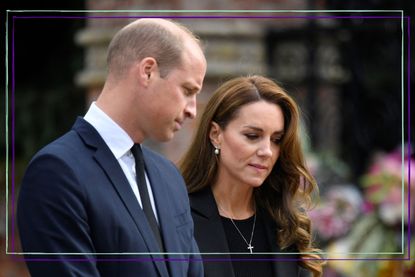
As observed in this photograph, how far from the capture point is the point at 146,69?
2695 millimetres

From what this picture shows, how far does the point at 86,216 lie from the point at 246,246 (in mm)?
925

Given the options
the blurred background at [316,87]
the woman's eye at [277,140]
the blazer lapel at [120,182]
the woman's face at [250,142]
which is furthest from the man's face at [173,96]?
the blurred background at [316,87]

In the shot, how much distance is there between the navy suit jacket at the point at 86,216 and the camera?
8.53 ft

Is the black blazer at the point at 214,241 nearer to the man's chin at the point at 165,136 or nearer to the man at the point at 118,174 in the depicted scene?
the man at the point at 118,174

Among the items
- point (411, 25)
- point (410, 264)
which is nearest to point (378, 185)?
point (410, 264)

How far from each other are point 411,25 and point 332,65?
624mm

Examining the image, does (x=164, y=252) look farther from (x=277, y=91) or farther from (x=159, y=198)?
(x=277, y=91)

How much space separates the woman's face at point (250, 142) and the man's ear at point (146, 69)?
0.65 m

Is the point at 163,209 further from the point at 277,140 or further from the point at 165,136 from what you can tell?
the point at 277,140

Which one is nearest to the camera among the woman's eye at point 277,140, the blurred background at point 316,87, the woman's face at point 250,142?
the woman's face at point 250,142

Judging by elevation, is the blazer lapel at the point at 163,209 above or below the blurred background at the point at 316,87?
above

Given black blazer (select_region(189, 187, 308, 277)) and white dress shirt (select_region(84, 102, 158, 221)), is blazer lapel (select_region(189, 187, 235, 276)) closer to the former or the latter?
black blazer (select_region(189, 187, 308, 277))

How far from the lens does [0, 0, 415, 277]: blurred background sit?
5.63 m

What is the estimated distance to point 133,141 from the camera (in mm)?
2758
